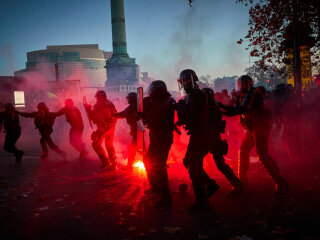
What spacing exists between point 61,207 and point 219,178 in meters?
3.40

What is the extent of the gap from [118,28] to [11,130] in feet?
193

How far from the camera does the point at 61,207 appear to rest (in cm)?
476

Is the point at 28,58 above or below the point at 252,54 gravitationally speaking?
above

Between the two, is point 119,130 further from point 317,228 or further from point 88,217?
point 317,228

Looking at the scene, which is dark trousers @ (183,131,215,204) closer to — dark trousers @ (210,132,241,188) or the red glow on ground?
dark trousers @ (210,132,241,188)

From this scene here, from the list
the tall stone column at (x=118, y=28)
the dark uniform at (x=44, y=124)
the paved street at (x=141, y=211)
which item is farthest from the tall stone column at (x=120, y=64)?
the paved street at (x=141, y=211)

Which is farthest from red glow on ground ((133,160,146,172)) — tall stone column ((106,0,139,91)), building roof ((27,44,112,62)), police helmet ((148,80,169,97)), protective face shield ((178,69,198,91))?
building roof ((27,44,112,62))

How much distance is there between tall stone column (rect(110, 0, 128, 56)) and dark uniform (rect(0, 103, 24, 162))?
57706 mm

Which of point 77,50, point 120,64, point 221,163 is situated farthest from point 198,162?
point 77,50

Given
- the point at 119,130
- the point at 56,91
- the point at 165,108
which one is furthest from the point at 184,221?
the point at 56,91

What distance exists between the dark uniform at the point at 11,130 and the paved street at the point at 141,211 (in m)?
2.96

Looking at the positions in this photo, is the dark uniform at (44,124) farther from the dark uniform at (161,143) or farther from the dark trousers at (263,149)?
the dark trousers at (263,149)

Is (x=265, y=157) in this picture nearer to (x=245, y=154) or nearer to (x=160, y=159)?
(x=245, y=154)

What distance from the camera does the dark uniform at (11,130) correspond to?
9.41 metres
